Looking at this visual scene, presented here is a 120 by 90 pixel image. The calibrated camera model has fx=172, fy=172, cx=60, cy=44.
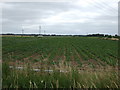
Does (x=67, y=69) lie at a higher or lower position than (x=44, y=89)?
higher

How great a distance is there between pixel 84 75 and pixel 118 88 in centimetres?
87

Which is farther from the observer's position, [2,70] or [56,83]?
[2,70]

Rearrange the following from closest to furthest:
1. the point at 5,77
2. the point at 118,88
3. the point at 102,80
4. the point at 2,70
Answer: the point at 118,88 < the point at 102,80 < the point at 5,77 < the point at 2,70

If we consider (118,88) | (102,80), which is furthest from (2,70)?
(118,88)

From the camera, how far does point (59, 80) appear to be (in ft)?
12.1

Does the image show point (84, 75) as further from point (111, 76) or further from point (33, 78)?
point (33, 78)

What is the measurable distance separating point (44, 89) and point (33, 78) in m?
0.52

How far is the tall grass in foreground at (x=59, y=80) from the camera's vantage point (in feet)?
11.5

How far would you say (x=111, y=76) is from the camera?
373 centimetres

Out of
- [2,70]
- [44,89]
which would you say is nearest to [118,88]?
[44,89]

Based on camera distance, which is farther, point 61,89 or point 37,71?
point 37,71

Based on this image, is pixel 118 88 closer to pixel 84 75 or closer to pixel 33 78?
pixel 84 75

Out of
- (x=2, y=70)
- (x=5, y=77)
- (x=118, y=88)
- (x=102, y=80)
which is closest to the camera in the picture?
(x=118, y=88)

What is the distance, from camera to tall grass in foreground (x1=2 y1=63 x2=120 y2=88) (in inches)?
138
